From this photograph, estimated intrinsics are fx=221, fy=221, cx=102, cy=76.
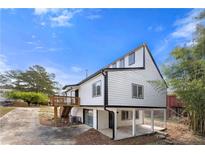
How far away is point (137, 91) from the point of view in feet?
30.6

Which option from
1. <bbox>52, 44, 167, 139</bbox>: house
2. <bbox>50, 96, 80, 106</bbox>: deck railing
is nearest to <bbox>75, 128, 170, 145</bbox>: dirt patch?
<bbox>52, 44, 167, 139</bbox>: house

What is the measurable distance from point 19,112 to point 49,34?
5254 mm

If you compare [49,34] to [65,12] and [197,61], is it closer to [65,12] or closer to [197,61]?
[65,12]

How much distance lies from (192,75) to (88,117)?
205 inches

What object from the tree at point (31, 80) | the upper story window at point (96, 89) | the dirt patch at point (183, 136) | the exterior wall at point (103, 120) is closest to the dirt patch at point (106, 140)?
the dirt patch at point (183, 136)

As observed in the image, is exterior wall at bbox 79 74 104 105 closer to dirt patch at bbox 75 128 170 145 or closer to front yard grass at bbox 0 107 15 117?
dirt patch at bbox 75 128 170 145

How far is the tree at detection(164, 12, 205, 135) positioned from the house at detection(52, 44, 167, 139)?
3.31 feet

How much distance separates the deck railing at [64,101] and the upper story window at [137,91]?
133 inches

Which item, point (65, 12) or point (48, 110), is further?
point (48, 110)

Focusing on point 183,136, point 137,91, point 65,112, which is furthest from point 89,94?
point 183,136

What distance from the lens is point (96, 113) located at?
32.3 ft

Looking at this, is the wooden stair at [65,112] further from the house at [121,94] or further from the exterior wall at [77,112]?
the house at [121,94]
